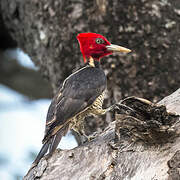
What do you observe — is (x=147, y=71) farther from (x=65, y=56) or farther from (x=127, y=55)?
(x=65, y=56)

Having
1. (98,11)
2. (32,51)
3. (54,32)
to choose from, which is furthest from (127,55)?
(32,51)

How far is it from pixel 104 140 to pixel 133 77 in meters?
1.47

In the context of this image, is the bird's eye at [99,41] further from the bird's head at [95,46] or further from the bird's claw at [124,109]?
the bird's claw at [124,109]

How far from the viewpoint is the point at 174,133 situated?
264cm

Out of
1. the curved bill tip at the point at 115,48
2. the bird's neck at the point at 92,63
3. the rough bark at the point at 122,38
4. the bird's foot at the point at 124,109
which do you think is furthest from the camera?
the rough bark at the point at 122,38

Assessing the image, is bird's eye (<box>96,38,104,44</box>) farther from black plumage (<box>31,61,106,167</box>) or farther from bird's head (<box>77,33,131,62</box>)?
black plumage (<box>31,61,106,167</box>)

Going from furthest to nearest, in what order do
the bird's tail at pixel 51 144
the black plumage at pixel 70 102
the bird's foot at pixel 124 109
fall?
1. the black plumage at pixel 70 102
2. the bird's tail at pixel 51 144
3. the bird's foot at pixel 124 109

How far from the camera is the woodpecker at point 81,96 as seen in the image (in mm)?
3215

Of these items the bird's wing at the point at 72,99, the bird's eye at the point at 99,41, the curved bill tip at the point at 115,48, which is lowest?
the bird's wing at the point at 72,99

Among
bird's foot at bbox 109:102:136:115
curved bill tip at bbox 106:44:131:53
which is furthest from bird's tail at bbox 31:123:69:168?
curved bill tip at bbox 106:44:131:53

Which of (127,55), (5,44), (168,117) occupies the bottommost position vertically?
(5,44)

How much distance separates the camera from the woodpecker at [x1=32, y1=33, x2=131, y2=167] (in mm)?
3215

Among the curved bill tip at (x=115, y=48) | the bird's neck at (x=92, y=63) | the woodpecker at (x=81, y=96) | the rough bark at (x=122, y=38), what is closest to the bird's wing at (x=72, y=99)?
the woodpecker at (x=81, y=96)

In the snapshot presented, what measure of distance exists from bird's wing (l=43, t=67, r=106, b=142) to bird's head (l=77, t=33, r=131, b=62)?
480mm
